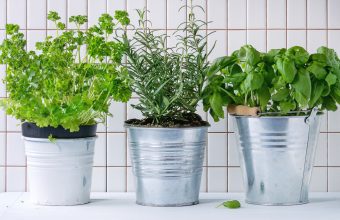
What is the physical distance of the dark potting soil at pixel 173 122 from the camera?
128 cm

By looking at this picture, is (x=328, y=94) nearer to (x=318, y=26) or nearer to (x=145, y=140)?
(x=318, y=26)

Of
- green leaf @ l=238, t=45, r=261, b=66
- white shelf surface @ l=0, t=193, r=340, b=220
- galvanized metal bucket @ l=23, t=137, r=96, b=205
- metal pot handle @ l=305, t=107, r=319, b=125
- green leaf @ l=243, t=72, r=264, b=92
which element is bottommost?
white shelf surface @ l=0, t=193, r=340, b=220

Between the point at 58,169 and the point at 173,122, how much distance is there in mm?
255

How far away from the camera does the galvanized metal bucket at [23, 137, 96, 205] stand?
1273mm

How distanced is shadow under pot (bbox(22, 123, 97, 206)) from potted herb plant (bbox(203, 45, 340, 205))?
286 mm

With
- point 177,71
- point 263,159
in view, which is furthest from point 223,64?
point 263,159

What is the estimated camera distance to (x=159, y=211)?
1250 mm

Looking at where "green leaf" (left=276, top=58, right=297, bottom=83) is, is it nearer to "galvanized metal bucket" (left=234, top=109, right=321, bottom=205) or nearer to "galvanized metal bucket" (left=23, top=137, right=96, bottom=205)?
"galvanized metal bucket" (left=234, top=109, right=321, bottom=205)

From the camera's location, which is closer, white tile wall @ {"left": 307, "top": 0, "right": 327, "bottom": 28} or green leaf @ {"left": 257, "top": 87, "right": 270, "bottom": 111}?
green leaf @ {"left": 257, "top": 87, "right": 270, "bottom": 111}

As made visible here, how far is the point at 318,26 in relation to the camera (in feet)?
4.94

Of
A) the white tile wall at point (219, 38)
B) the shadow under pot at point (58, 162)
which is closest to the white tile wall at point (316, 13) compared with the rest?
the white tile wall at point (219, 38)

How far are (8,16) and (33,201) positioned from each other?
48 cm

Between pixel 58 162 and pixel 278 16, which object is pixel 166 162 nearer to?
pixel 58 162

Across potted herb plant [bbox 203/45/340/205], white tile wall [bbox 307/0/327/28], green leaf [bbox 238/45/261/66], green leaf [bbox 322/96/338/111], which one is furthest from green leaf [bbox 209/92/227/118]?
white tile wall [bbox 307/0/327/28]
